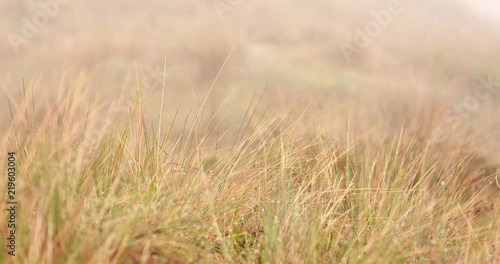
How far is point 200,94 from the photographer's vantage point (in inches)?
902

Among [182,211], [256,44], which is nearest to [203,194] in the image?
[182,211]

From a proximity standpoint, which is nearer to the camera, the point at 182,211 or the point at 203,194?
the point at 182,211

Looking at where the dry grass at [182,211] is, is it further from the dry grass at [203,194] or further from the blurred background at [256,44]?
the blurred background at [256,44]

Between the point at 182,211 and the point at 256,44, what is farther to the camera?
the point at 256,44

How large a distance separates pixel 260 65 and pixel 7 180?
19.1 m

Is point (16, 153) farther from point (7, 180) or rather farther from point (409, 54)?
point (409, 54)

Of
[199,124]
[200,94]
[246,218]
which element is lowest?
[200,94]

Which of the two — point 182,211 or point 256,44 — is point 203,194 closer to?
point 182,211

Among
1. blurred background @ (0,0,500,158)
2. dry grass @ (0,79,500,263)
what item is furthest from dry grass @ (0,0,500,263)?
blurred background @ (0,0,500,158)

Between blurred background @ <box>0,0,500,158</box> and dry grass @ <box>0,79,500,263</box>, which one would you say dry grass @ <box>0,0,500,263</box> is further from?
blurred background @ <box>0,0,500,158</box>

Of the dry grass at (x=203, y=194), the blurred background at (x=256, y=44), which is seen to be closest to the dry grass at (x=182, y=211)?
the dry grass at (x=203, y=194)

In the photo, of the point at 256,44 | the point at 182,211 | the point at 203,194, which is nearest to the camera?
the point at 182,211

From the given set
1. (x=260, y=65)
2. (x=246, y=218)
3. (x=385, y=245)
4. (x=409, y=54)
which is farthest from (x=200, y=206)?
(x=409, y=54)

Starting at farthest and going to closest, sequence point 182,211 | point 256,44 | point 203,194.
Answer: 1. point 256,44
2. point 203,194
3. point 182,211
